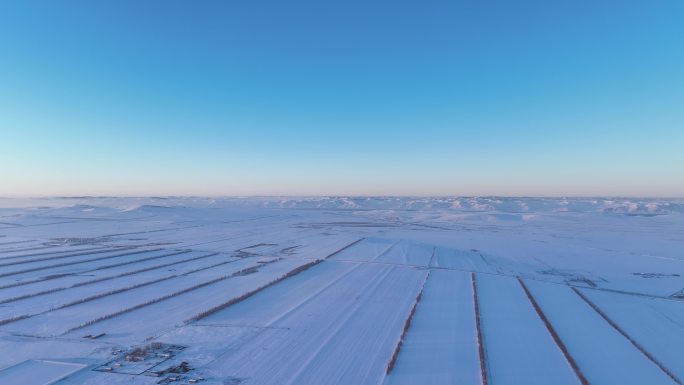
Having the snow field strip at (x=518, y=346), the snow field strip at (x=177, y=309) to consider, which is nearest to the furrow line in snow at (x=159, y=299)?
the snow field strip at (x=177, y=309)

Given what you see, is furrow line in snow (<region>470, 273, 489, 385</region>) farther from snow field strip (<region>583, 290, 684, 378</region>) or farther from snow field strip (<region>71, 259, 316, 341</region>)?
snow field strip (<region>71, 259, 316, 341</region>)

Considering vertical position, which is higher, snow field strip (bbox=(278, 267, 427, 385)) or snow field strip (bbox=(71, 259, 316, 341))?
snow field strip (bbox=(71, 259, 316, 341))

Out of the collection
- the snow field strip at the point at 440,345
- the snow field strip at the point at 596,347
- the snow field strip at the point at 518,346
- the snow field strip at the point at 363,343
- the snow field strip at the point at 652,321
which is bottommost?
the snow field strip at the point at 652,321

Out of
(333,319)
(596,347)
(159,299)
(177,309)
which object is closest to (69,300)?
(159,299)

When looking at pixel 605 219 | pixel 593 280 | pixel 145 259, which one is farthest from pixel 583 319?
pixel 605 219

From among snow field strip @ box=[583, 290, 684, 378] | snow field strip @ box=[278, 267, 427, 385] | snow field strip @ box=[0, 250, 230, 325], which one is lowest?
snow field strip @ box=[583, 290, 684, 378]

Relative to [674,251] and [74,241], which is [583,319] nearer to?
[674,251]

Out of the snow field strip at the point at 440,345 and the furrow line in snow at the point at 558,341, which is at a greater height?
the snow field strip at the point at 440,345

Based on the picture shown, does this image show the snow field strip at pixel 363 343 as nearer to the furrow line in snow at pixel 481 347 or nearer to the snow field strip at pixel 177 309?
the furrow line in snow at pixel 481 347

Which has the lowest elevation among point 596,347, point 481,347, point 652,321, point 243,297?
point 652,321

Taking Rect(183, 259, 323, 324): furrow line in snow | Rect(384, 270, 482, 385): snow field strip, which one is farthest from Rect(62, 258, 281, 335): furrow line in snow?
Rect(384, 270, 482, 385): snow field strip

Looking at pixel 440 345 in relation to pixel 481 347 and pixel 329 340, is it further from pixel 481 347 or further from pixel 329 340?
pixel 329 340
